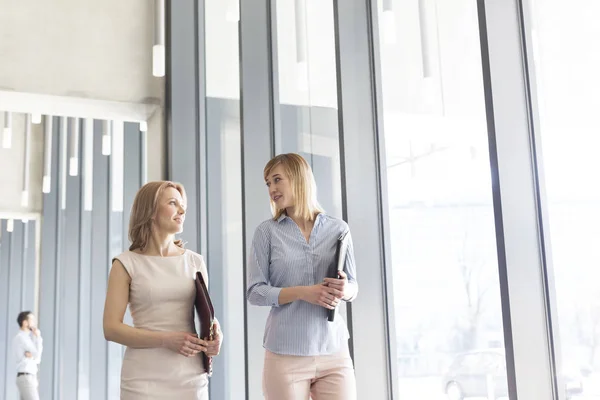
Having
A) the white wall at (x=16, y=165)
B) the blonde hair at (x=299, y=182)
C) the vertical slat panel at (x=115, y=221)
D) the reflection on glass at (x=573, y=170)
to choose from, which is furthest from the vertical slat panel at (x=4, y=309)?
the reflection on glass at (x=573, y=170)

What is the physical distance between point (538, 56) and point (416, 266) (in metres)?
0.96

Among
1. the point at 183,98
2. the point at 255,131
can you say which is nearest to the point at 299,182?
the point at 255,131

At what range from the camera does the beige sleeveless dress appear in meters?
2.56

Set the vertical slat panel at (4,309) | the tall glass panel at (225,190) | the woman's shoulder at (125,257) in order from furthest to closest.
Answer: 1. the vertical slat panel at (4,309)
2. the tall glass panel at (225,190)
3. the woman's shoulder at (125,257)

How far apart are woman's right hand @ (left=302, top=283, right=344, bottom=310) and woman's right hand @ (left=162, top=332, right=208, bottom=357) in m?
0.43

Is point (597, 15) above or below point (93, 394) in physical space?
above

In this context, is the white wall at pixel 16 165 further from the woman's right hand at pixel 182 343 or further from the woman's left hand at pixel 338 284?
the woman's left hand at pixel 338 284

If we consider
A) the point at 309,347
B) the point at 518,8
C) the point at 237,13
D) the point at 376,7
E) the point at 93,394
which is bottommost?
the point at 93,394

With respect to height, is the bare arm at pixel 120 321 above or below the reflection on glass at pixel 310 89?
below

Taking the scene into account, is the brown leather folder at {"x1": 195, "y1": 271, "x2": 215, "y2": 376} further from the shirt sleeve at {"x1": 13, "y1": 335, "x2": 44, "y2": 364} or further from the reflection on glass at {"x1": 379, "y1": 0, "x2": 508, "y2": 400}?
the shirt sleeve at {"x1": 13, "y1": 335, "x2": 44, "y2": 364}

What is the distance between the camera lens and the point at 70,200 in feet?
30.9

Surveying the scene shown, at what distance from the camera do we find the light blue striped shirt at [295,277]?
258cm

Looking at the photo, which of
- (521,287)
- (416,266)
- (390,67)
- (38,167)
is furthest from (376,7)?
(38,167)

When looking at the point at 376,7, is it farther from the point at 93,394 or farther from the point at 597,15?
the point at 93,394
